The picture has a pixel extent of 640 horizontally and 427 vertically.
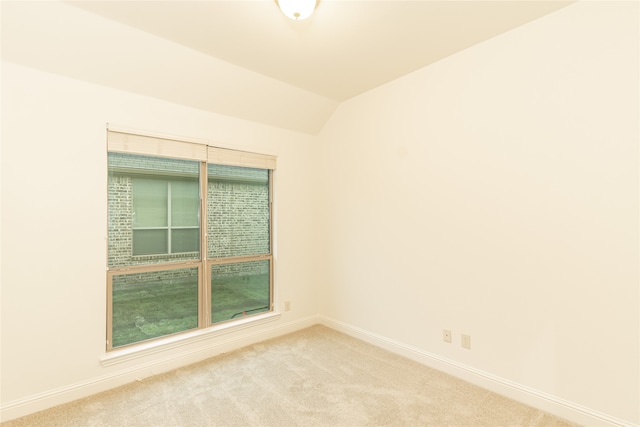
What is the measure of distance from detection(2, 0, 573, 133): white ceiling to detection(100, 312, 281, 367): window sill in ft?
7.38

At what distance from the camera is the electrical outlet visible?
2.53 metres

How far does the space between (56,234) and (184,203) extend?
1.03 metres

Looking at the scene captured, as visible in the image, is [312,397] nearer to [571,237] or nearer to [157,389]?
[157,389]

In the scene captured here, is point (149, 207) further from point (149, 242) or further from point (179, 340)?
point (179, 340)

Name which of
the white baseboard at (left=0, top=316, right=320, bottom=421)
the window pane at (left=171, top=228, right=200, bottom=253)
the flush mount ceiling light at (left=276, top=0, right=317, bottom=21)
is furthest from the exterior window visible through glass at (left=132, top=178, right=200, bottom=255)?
the flush mount ceiling light at (left=276, top=0, right=317, bottom=21)

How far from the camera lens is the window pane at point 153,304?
267 cm

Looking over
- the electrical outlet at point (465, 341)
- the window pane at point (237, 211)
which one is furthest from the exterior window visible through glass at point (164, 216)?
the electrical outlet at point (465, 341)

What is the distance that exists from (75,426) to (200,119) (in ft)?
8.56

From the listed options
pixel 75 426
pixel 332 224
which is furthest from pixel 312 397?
pixel 332 224

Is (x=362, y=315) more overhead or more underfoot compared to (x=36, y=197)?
more underfoot

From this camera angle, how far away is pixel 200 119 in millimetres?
2982

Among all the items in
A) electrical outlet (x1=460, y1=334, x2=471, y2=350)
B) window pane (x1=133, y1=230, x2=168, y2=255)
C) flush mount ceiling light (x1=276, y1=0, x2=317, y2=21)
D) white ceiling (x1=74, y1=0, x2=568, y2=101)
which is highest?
white ceiling (x1=74, y1=0, x2=568, y2=101)

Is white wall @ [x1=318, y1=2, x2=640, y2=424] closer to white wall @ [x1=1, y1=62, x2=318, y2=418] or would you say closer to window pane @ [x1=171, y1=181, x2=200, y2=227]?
window pane @ [x1=171, y1=181, x2=200, y2=227]

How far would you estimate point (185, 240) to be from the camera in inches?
120
